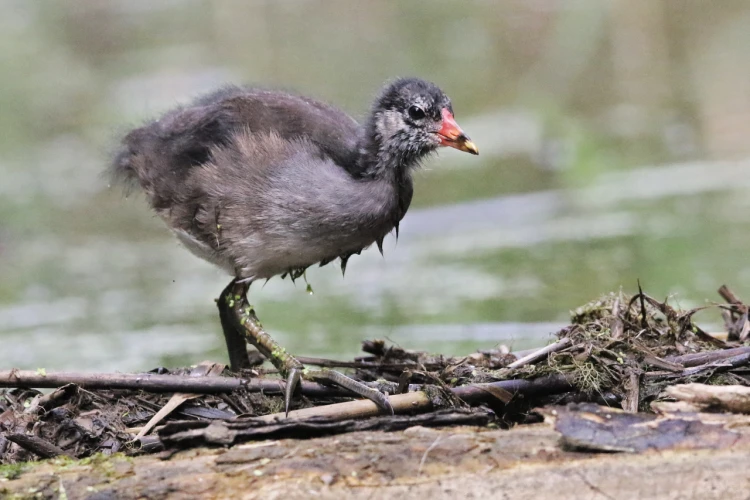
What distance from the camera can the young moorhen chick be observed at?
3.80m

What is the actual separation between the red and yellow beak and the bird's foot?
1.01 meters

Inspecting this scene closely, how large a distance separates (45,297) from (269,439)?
3.31 metres

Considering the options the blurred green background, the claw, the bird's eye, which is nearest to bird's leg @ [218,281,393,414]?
the claw

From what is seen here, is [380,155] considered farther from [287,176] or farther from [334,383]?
[334,383]

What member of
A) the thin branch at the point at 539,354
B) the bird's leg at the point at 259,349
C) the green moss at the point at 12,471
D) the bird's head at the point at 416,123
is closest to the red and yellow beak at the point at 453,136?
the bird's head at the point at 416,123

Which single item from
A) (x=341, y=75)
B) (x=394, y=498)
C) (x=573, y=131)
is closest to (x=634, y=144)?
(x=573, y=131)

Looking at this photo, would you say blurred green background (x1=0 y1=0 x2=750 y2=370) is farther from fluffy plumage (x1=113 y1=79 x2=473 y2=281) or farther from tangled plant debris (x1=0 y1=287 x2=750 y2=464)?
tangled plant debris (x1=0 y1=287 x2=750 y2=464)

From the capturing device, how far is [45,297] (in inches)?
226

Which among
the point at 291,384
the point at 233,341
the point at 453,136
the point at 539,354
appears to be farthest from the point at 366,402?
the point at 233,341

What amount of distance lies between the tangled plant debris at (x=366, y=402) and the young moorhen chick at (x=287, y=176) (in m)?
0.35

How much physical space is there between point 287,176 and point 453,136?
671 millimetres

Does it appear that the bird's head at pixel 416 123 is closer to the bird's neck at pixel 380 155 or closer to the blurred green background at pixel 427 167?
the bird's neck at pixel 380 155

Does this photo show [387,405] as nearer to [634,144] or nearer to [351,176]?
[351,176]

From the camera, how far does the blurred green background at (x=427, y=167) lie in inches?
207
